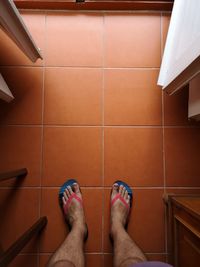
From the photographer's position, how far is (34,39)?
123 centimetres

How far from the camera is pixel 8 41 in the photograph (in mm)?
1229

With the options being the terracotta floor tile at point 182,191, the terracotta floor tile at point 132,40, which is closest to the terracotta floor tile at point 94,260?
the terracotta floor tile at point 182,191

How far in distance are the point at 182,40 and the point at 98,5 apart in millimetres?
594

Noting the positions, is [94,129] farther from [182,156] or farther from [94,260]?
[94,260]

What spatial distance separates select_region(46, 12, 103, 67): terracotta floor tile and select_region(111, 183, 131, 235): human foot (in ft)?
2.16

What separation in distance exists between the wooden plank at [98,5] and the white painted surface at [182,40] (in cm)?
28

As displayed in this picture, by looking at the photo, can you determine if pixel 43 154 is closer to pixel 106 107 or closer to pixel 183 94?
pixel 106 107

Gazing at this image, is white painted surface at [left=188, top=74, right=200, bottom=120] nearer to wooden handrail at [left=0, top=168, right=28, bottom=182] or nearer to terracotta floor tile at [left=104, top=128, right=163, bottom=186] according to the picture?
terracotta floor tile at [left=104, top=128, right=163, bottom=186]

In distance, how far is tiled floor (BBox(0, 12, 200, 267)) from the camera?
3.74ft

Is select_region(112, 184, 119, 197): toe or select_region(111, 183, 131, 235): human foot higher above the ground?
select_region(112, 184, 119, 197): toe

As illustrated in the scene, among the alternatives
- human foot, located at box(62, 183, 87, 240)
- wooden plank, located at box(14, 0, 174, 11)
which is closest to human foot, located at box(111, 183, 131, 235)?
human foot, located at box(62, 183, 87, 240)

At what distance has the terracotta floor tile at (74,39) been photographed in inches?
48.1

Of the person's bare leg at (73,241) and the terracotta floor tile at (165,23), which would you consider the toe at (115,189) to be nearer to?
the person's bare leg at (73,241)

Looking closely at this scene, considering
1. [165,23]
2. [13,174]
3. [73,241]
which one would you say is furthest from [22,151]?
[165,23]
